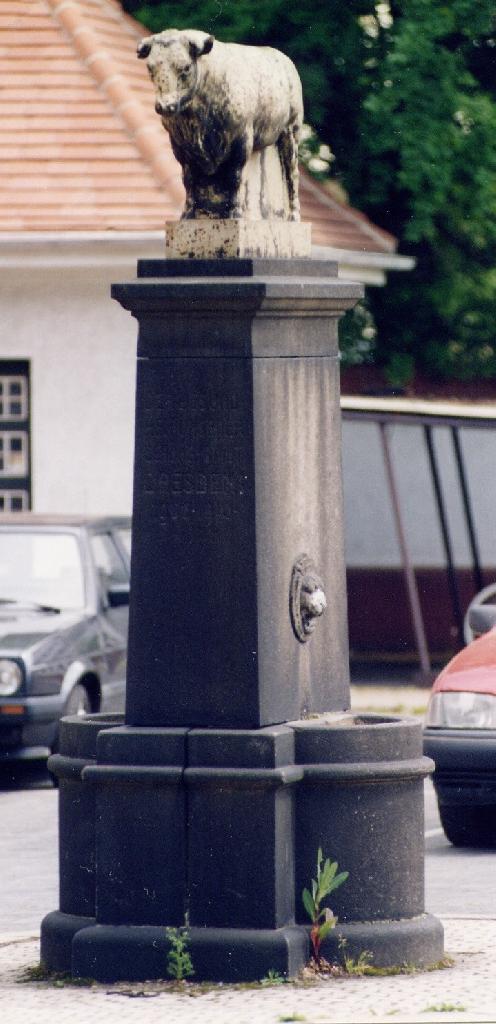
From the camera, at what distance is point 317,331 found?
27.1 feet

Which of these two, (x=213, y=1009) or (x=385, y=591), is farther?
(x=385, y=591)

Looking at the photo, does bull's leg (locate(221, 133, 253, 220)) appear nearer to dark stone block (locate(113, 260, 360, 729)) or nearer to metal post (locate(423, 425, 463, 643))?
dark stone block (locate(113, 260, 360, 729))

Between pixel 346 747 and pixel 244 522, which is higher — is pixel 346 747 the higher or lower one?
the lower one

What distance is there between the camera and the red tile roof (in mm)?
19938

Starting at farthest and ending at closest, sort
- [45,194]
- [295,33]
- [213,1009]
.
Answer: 1. [295,33]
2. [45,194]
3. [213,1009]

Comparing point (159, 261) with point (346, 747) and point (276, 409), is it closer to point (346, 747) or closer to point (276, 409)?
point (276, 409)

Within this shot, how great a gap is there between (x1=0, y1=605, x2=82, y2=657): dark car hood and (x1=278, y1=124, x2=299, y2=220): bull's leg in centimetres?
625

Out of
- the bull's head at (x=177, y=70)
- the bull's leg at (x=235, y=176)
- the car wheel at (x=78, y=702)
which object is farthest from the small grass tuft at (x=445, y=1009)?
the car wheel at (x=78, y=702)

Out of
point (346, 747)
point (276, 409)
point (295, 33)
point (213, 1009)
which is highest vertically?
point (295, 33)

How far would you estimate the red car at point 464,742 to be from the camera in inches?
445

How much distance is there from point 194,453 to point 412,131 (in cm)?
1303

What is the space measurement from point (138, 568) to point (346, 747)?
930mm

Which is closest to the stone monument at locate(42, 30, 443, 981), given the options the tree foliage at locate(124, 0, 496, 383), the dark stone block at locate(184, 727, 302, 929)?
the dark stone block at locate(184, 727, 302, 929)

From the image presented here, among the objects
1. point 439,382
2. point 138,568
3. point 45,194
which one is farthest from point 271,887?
point 439,382
